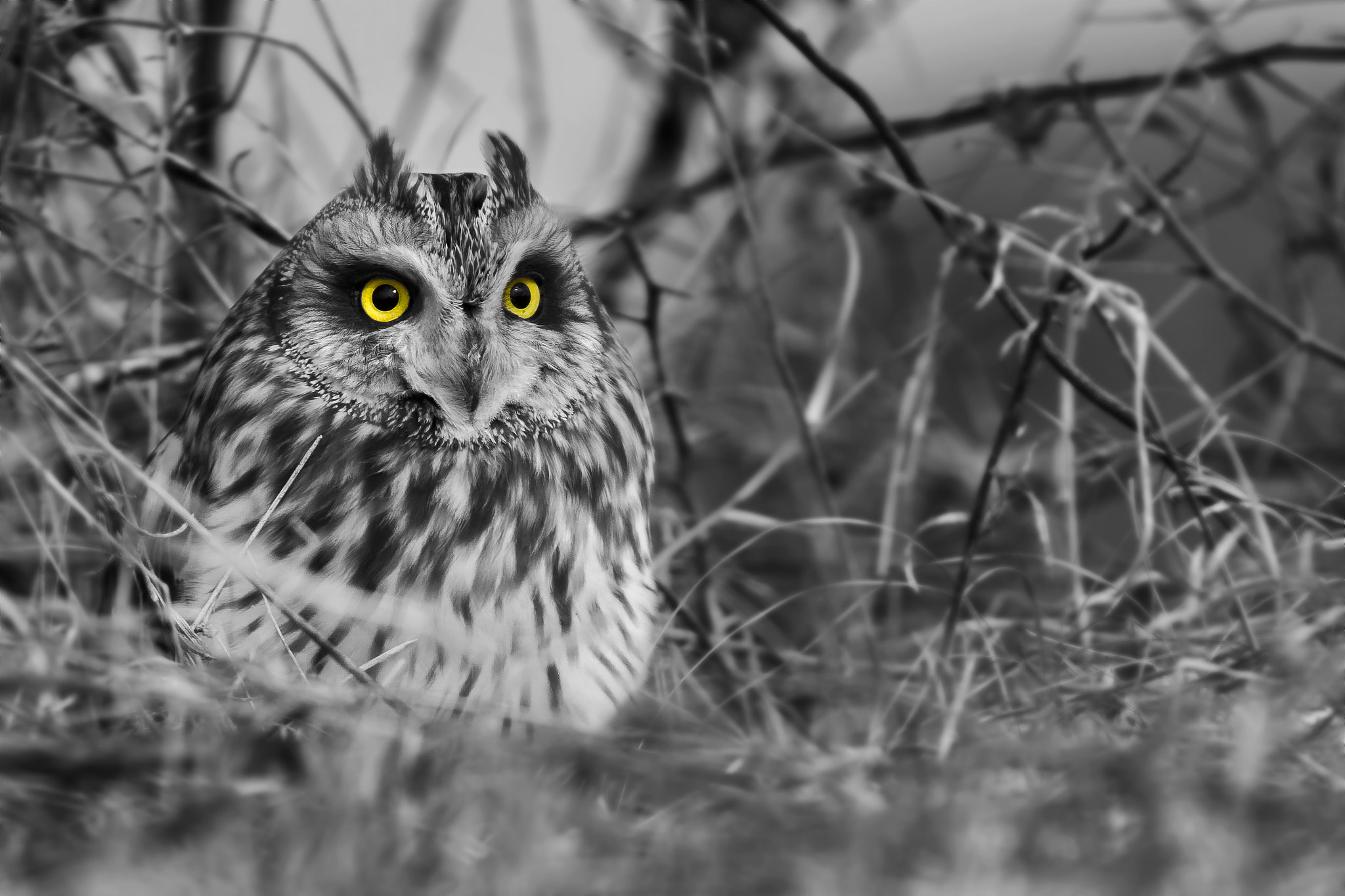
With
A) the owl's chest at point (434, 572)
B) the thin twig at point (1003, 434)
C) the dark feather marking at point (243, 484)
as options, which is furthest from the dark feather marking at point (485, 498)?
the thin twig at point (1003, 434)

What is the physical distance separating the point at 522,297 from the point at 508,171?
17 cm

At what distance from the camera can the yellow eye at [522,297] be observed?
1770 millimetres

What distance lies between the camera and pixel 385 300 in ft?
5.66

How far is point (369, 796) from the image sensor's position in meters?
0.99

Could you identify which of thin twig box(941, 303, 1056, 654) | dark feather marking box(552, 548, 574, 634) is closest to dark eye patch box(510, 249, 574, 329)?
dark feather marking box(552, 548, 574, 634)

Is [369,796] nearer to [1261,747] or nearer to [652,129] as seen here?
[1261,747]

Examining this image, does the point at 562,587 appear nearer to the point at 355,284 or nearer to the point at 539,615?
the point at 539,615

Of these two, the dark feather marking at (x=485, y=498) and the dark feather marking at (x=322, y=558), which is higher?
the dark feather marking at (x=485, y=498)

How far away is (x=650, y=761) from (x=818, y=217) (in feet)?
7.04

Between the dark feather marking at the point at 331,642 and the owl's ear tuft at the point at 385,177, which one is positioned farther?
the owl's ear tuft at the point at 385,177

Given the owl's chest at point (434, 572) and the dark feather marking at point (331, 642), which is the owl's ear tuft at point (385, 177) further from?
the dark feather marking at point (331, 642)

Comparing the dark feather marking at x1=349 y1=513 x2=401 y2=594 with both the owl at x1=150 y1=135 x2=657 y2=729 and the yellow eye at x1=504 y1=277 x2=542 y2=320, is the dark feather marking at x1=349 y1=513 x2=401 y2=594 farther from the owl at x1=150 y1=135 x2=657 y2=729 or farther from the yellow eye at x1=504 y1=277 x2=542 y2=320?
the yellow eye at x1=504 y1=277 x2=542 y2=320

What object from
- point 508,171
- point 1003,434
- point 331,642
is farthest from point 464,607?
point 1003,434

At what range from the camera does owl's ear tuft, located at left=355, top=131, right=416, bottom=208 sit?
1.71m
